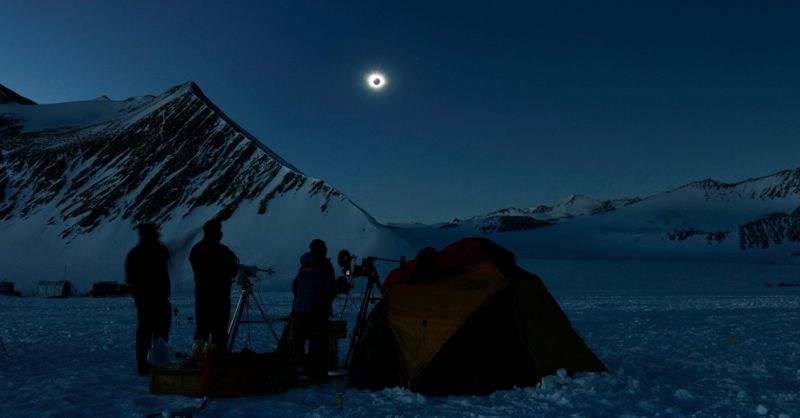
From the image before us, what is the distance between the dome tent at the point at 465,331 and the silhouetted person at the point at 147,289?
3165mm

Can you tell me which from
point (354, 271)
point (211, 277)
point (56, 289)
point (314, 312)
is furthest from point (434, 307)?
point (56, 289)

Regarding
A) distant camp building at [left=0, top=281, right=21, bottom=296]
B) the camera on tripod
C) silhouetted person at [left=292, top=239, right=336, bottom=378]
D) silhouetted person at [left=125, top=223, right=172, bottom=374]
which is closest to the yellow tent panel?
the camera on tripod

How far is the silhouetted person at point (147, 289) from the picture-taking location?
30.4ft

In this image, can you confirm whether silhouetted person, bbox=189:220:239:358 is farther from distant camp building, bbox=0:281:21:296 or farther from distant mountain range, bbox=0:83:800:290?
distant camp building, bbox=0:281:21:296

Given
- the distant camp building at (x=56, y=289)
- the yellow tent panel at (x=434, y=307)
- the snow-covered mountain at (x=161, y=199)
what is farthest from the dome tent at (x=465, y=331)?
the snow-covered mountain at (x=161, y=199)

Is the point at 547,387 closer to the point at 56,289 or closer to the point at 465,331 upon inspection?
the point at 465,331

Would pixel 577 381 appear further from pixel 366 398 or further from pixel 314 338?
pixel 314 338

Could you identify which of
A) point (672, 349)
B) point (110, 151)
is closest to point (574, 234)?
point (110, 151)

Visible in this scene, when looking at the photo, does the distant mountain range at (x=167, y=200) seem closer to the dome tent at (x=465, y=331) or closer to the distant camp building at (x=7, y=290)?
the distant camp building at (x=7, y=290)

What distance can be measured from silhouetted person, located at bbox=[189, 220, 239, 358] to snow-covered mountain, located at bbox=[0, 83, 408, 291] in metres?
63.1

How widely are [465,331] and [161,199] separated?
324ft

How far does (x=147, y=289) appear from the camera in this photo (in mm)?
9281

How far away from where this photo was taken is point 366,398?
24.5 ft

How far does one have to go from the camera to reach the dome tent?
7.88 meters
